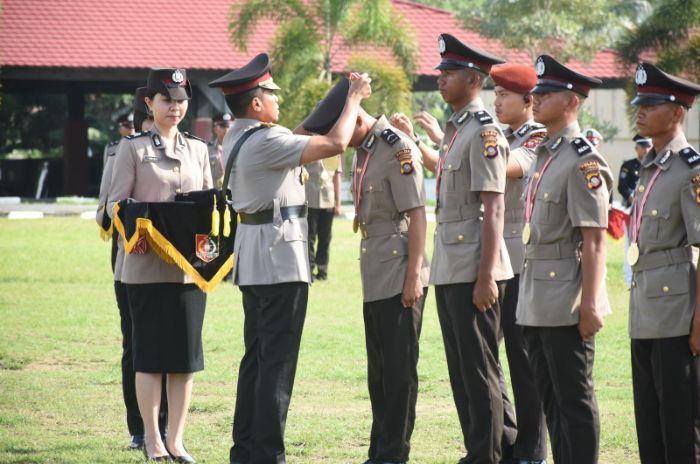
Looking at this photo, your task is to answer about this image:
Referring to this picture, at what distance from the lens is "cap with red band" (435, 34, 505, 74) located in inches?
227

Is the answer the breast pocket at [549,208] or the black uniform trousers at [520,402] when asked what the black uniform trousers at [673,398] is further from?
the black uniform trousers at [520,402]

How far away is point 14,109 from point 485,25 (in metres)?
14.9

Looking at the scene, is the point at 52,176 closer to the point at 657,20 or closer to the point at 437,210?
the point at 657,20

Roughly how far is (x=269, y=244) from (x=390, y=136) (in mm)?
846

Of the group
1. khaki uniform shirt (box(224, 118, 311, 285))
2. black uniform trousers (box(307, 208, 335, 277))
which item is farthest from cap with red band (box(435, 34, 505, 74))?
black uniform trousers (box(307, 208, 335, 277))

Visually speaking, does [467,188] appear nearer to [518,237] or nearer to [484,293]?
[484,293]

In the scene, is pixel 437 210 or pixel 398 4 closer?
pixel 437 210

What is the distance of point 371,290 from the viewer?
19.7 ft

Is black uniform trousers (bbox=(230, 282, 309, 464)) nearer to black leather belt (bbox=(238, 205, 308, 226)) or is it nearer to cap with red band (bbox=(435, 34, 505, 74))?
black leather belt (bbox=(238, 205, 308, 226))

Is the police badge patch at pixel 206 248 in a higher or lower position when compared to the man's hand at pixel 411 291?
higher

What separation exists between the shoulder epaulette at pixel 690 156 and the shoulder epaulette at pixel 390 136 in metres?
1.53

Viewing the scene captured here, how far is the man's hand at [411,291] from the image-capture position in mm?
5875

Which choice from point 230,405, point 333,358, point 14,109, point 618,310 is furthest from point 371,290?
point 14,109

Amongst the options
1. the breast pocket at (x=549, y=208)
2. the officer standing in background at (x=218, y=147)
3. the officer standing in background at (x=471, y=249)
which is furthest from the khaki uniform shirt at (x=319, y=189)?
the breast pocket at (x=549, y=208)
